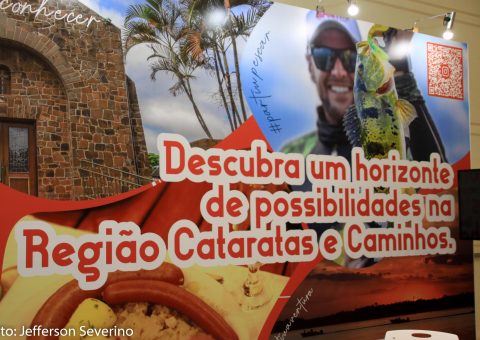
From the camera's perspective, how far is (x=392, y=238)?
145 inches

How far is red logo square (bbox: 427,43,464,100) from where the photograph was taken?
12.9 ft

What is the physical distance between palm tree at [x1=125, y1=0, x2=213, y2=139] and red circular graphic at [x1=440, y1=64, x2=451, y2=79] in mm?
1950

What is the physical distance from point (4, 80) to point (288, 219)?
1.76 meters

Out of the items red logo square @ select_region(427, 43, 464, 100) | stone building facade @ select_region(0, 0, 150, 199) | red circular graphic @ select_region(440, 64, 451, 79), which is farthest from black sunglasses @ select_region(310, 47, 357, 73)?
stone building facade @ select_region(0, 0, 150, 199)

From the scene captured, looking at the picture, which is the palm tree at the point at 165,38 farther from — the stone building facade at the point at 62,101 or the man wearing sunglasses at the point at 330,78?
the man wearing sunglasses at the point at 330,78

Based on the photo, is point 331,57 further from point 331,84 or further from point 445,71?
point 445,71

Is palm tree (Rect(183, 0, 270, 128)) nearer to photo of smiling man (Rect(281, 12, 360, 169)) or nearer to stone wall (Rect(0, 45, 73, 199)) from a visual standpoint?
photo of smiling man (Rect(281, 12, 360, 169))

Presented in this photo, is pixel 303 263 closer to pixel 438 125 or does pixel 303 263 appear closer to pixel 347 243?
pixel 347 243

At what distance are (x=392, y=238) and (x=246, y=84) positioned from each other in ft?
4.86

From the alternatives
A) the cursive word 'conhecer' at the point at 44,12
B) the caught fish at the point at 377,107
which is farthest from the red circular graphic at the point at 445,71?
the cursive word 'conhecer' at the point at 44,12

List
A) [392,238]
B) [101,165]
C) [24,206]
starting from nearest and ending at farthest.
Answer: [24,206]
[101,165]
[392,238]

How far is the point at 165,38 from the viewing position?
2994 mm

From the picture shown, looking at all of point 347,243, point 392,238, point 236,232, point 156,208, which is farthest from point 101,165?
point 392,238

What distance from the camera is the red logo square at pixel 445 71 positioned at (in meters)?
3.94
